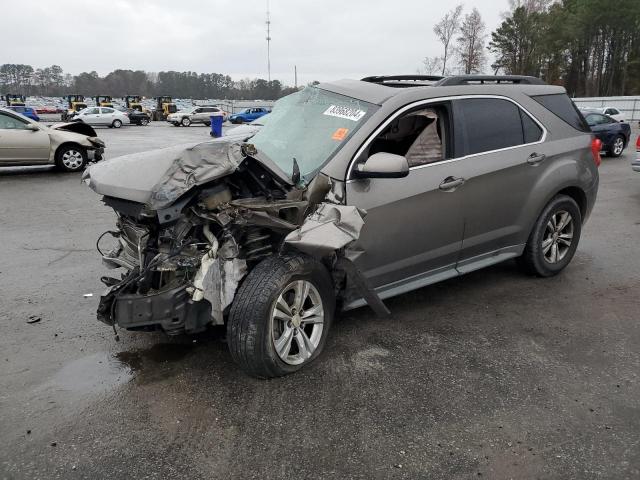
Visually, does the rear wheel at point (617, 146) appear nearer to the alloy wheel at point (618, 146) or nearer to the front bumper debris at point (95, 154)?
the alloy wheel at point (618, 146)

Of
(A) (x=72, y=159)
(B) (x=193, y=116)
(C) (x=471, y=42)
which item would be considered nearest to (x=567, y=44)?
(C) (x=471, y=42)

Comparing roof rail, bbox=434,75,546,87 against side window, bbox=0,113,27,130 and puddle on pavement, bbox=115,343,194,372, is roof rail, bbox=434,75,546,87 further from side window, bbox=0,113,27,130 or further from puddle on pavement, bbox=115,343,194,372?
side window, bbox=0,113,27,130

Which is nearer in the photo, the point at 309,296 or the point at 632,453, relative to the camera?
the point at 632,453

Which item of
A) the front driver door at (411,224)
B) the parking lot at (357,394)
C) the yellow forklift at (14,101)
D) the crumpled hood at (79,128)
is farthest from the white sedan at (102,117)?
the front driver door at (411,224)

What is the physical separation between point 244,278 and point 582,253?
176 inches

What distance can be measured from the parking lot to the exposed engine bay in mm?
494

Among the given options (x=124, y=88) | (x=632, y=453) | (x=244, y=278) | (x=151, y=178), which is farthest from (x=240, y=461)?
(x=124, y=88)

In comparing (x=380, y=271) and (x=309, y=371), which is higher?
(x=380, y=271)

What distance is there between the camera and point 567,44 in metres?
65.7

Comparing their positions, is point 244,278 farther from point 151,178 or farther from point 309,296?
point 151,178

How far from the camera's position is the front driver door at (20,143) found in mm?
11438

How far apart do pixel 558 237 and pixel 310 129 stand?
109 inches

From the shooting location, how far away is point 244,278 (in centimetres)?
322

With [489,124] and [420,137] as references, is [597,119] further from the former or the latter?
[420,137]
